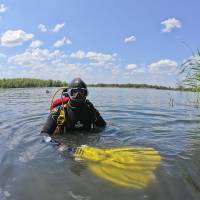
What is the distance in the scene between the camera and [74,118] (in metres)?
6.91

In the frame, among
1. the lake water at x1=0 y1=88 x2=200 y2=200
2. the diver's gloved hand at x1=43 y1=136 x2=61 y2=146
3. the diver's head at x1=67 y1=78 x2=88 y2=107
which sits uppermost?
the diver's head at x1=67 y1=78 x2=88 y2=107

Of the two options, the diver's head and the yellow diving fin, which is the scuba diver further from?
the yellow diving fin

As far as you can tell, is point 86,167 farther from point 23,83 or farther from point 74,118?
point 23,83

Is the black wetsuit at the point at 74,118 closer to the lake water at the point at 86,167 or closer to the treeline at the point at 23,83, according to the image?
the lake water at the point at 86,167

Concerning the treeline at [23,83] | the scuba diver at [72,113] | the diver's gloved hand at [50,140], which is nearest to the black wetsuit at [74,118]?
the scuba diver at [72,113]

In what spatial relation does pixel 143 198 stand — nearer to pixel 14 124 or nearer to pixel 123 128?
pixel 123 128

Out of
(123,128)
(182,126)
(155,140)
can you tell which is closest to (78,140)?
(155,140)

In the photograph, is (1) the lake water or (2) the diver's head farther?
(2) the diver's head

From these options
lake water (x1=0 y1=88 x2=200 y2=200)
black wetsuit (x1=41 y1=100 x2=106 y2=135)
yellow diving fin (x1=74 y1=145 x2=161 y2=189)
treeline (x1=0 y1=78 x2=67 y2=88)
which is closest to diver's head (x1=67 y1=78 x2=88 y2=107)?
→ black wetsuit (x1=41 y1=100 x2=106 y2=135)

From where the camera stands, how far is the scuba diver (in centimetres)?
662

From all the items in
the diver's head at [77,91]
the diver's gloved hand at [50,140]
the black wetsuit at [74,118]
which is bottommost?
the diver's gloved hand at [50,140]

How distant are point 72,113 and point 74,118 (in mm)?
150

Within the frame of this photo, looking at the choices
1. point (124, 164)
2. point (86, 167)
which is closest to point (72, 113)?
point (86, 167)

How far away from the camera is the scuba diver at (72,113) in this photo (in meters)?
6.62
